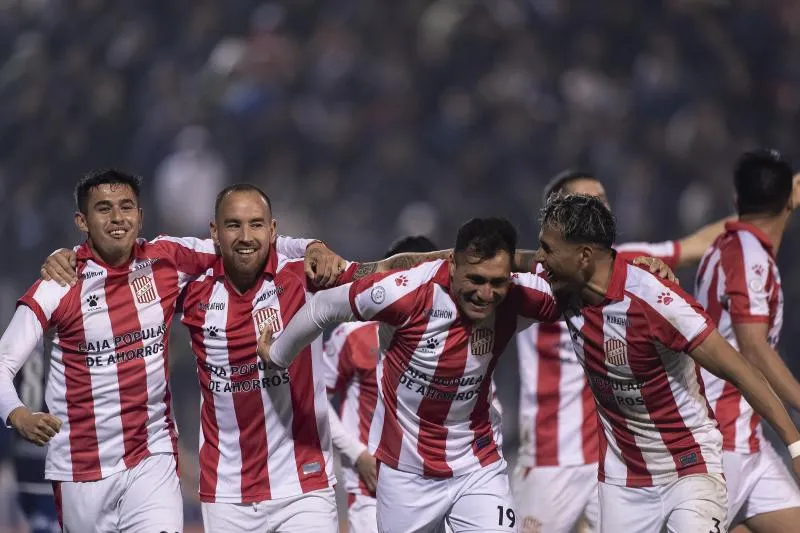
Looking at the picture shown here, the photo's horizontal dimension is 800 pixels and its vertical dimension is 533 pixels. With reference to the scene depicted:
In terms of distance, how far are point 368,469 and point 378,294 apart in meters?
1.27

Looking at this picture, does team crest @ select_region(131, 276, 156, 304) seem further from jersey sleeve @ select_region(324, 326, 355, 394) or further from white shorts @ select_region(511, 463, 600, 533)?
white shorts @ select_region(511, 463, 600, 533)

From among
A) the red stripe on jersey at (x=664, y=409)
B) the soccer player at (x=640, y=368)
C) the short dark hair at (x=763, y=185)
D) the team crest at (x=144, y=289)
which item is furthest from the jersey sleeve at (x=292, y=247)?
the short dark hair at (x=763, y=185)

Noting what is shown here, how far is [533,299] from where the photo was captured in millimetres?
4230

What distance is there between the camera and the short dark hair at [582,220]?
13.1 ft

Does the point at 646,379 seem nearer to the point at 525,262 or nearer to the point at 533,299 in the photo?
the point at 533,299

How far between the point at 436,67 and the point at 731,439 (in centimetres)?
506

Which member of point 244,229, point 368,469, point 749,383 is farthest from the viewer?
point 368,469

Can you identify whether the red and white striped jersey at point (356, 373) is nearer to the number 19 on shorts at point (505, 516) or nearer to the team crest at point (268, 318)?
the team crest at point (268, 318)

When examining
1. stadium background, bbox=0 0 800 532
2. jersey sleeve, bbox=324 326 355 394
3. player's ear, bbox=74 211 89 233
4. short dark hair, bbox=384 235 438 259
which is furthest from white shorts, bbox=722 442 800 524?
stadium background, bbox=0 0 800 532

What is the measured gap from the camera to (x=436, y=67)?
9.11 m

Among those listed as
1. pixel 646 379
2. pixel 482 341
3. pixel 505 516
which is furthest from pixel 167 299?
pixel 646 379

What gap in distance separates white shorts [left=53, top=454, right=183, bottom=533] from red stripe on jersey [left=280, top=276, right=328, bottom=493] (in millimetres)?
518

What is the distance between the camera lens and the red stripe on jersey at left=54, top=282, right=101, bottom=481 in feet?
14.6

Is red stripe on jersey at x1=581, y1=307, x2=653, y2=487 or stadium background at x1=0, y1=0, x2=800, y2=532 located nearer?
red stripe on jersey at x1=581, y1=307, x2=653, y2=487
